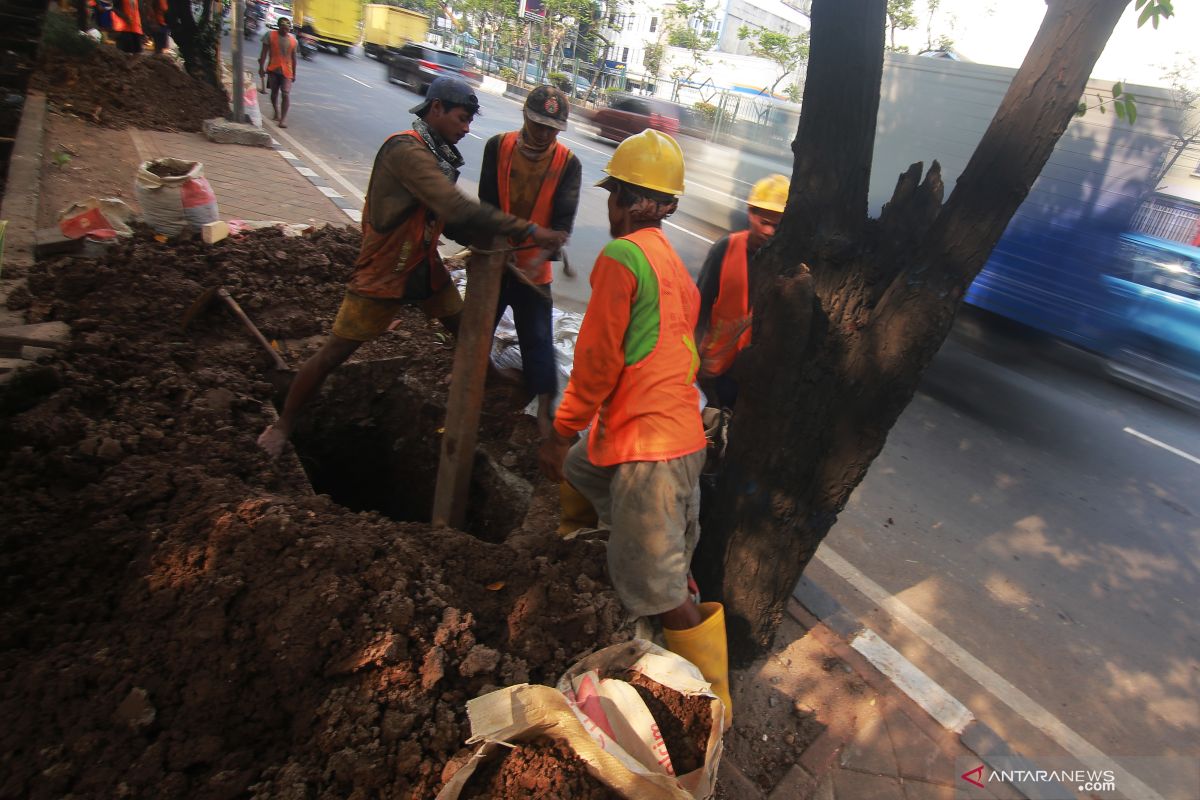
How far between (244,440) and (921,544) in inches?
144

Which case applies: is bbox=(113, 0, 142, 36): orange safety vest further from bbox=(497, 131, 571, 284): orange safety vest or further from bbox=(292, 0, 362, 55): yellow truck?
→ bbox=(292, 0, 362, 55): yellow truck

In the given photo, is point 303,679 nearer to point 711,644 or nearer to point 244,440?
point 711,644

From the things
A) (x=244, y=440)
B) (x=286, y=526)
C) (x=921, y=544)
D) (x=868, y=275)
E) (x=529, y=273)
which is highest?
(x=868, y=275)

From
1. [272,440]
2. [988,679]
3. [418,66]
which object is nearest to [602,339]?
[272,440]

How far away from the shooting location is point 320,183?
877 cm

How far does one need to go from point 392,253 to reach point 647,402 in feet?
5.05

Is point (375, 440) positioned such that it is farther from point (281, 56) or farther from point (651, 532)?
point (281, 56)

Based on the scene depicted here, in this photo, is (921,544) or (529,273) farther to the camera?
(921,544)

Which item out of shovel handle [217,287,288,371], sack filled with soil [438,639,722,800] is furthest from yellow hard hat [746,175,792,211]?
shovel handle [217,287,288,371]

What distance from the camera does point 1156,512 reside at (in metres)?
4.89

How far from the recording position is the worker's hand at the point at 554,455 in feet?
8.14

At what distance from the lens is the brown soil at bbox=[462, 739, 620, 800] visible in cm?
157

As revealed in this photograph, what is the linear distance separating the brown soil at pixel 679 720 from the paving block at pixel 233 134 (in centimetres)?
1065

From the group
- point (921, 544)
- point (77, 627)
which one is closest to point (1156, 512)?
point (921, 544)
